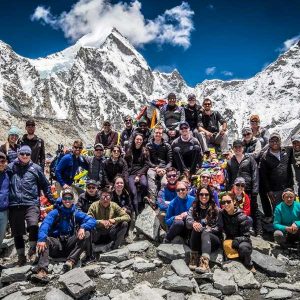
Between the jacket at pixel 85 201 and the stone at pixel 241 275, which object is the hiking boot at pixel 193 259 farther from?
the jacket at pixel 85 201

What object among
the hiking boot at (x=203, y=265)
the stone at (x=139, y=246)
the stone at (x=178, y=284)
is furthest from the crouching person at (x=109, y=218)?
the hiking boot at (x=203, y=265)

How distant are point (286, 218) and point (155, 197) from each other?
3.71 m

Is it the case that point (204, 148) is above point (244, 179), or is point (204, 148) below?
above

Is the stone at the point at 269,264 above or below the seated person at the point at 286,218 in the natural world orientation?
below

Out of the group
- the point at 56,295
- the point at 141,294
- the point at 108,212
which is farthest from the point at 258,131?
the point at 56,295

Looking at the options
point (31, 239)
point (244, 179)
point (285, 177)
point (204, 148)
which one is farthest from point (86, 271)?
point (204, 148)

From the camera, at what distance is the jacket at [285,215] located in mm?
8859

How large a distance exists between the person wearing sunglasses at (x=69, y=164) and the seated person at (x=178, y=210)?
3584 millimetres

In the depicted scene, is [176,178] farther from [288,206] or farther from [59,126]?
[59,126]

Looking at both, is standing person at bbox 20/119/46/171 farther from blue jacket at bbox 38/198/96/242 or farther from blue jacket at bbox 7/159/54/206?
blue jacket at bbox 38/198/96/242

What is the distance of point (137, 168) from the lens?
1116 centimetres

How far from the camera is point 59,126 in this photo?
52719 mm

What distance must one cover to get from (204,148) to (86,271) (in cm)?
690

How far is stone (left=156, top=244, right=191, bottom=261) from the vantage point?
831cm
